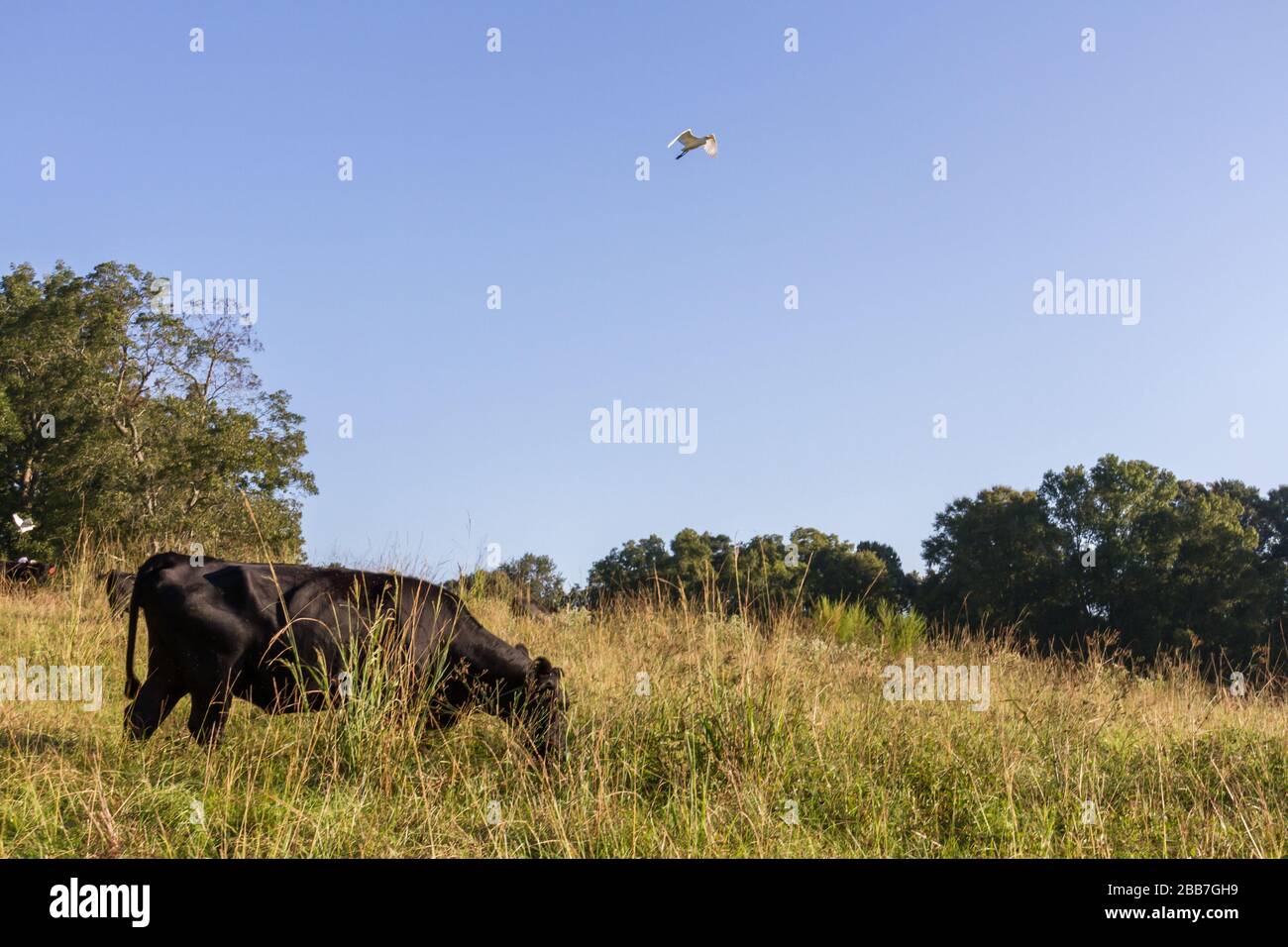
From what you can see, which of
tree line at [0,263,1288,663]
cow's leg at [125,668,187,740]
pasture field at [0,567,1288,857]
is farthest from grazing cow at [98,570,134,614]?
tree line at [0,263,1288,663]

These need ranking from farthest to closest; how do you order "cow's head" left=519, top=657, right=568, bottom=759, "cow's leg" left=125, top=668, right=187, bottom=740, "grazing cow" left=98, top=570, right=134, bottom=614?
"grazing cow" left=98, top=570, right=134, bottom=614 < "cow's leg" left=125, top=668, right=187, bottom=740 < "cow's head" left=519, top=657, right=568, bottom=759

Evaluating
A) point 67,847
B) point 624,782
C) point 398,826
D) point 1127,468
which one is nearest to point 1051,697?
point 624,782

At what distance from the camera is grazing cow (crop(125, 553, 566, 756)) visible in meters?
7.05

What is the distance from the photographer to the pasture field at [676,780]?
5.25m

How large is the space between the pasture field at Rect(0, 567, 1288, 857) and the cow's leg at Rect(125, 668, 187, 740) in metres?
0.14

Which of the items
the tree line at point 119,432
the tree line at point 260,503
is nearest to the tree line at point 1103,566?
the tree line at point 260,503

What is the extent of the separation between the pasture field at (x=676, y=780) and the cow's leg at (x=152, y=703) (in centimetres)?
14

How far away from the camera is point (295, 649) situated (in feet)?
22.6

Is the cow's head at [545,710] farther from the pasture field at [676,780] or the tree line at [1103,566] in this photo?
the tree line at [1103,566]

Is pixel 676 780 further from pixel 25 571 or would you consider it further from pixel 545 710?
pixel 25 571

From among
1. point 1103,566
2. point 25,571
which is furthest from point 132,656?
point 1103,566

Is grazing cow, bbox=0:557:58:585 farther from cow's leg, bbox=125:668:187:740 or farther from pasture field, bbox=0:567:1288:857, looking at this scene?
cow's leg, bbox=125:668:187:740
